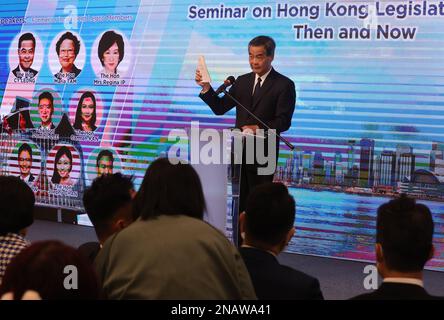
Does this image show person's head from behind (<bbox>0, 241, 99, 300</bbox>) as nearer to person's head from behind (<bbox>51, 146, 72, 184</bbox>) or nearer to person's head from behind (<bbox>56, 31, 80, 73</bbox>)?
person's head from behind (<bbox>51, 146, 72, 184</bbox>)

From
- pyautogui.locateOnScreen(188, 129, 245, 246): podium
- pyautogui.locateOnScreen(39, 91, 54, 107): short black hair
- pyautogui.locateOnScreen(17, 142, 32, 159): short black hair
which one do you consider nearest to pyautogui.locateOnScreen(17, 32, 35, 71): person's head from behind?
pyautogui.locateOnScreen(39, 91, 54, 107): short black hair

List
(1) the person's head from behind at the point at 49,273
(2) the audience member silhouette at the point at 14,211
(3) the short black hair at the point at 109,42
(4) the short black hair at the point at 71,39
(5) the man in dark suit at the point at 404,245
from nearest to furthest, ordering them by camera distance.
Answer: (1) the person's head from behind at the point at 49,273 → (5) the man in dark suit at the point at 404,245 → (2) the audience member silhouette at the point at 14,211 → (3) the short black hair at the point at 109,42 → (4) the short black hair at the point at 71,39

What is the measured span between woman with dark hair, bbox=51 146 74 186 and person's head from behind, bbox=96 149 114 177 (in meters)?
0.39

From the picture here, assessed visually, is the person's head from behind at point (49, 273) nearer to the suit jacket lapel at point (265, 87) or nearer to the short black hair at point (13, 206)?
the short black hair at point (13, 206)

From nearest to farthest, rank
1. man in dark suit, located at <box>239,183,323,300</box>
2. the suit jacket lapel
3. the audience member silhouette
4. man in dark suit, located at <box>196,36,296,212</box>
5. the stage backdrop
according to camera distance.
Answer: man in dark suit, located at <box>239,183,323,300</box> < the audience member silhouette < man in dark suit, located at <box>196,36,296,212</box> < the suit jacket lapel < the stage backdrop

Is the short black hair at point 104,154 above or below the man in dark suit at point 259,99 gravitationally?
below

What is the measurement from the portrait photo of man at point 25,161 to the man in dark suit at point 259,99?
316cm

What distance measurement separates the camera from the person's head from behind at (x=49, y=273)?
158 centimetres

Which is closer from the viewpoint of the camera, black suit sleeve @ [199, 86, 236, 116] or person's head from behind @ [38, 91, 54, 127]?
black suit sleeve @ [199, 86, 236, 116]

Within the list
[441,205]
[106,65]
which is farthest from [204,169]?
[106,65]

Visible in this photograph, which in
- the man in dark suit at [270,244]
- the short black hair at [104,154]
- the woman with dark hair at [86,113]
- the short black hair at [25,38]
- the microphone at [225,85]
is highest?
the short black hair at [25,38]

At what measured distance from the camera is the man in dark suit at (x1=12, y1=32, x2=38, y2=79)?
24.4 feet

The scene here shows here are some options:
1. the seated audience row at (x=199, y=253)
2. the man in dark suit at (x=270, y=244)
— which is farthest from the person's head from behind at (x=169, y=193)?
→ the man in dark suit at (x=270, y=244)
